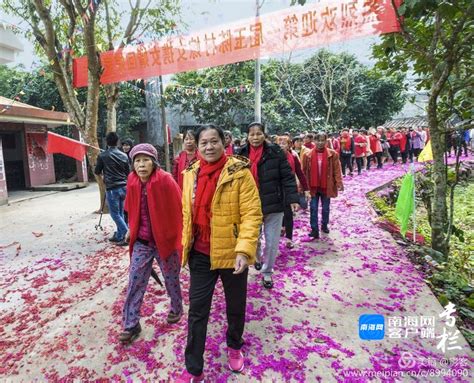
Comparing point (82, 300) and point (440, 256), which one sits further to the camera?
point (440, 256)

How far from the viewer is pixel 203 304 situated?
7.30 feet

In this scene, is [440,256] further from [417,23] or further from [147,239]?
[147,239]

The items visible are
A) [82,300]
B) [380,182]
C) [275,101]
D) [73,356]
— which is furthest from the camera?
[275,101]

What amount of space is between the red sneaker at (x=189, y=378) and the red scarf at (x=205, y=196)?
3.11ft

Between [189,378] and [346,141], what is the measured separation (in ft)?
33.7

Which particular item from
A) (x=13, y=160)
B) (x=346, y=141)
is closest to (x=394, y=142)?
(x=346, y=141)

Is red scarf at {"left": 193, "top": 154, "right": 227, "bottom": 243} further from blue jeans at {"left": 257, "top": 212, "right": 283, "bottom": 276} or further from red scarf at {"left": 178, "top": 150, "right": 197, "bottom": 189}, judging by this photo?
red scarf at {"left": 178, "top": 150, "right": 197, "bottom": 189}

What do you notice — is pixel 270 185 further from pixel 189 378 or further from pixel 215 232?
pixel 189 378

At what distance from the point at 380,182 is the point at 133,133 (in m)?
14.4

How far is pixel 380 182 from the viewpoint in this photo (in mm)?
10250

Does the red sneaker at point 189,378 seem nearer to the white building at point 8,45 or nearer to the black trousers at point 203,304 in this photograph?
the black trousers at point 203,304

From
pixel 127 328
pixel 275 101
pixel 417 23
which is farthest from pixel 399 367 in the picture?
pixel 275 101

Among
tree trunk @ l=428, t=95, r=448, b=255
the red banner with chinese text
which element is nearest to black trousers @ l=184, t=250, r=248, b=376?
tree trunk @ l=428, t=95, r=448, b=255

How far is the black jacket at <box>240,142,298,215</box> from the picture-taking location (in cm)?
369
